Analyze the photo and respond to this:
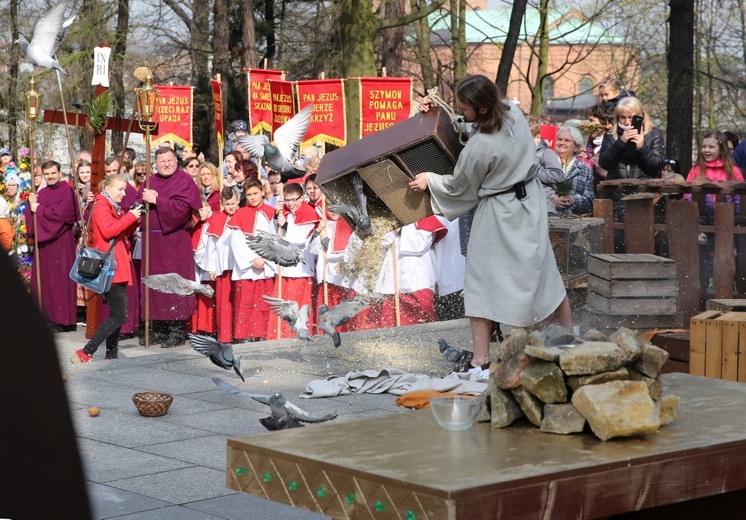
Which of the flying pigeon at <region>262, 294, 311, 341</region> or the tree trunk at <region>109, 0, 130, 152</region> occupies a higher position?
the tree trunk at <region>109, 0, 130, 152</region>

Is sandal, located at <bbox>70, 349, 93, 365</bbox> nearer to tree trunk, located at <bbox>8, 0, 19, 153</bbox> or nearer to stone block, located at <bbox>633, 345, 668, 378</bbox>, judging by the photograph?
stone block, located at <bbox>633, 345, 668, 378</bbox>

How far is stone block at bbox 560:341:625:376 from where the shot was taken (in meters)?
3.17

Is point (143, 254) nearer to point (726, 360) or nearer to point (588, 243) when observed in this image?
point (588, 243)

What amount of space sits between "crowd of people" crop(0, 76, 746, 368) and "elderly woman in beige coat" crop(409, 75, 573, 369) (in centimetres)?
5

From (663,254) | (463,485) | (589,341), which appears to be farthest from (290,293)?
(463,485)

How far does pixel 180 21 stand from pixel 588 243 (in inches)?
955

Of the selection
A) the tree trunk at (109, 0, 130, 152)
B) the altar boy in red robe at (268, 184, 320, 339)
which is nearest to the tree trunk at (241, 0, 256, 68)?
the tree trunk at (109, 0, 130, 152)

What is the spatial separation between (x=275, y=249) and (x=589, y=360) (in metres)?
6.15

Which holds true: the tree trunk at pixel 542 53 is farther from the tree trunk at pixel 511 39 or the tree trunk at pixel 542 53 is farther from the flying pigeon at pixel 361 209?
the flying pigeon at pixel 361 209

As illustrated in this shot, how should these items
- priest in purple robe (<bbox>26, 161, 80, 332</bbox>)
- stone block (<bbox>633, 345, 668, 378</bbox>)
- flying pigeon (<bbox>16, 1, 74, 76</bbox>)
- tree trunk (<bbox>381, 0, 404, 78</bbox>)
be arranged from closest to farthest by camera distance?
stone block (<bbox>633, 345, 668, 378</bbox>) → flying pigeon (<bbox>16, 1, 74, 76</bbox>) → priest in purple robe (<bbox>26, 161, 80, 332</bbox>) → tree trunk (<bbox>381, 0, 404, 78</bbox>)

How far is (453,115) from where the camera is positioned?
725cm

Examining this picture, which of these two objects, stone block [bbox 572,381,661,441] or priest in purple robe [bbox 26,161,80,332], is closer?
stone block [bbox 572,381,661,441]

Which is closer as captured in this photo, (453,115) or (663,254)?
(453,115)

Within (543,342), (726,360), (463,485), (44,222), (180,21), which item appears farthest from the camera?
(180,21)
